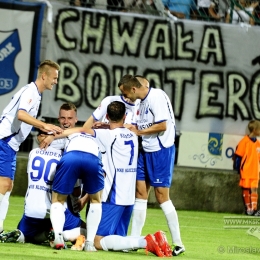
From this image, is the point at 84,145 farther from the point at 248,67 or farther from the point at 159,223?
the point at 248,67

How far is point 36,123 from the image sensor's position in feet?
30.5

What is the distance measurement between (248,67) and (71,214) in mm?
7743

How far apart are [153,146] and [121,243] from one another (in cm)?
148

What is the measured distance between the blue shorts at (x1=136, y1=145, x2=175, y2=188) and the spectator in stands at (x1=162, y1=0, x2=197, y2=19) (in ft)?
21.1

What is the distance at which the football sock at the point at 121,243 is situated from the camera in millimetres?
8844

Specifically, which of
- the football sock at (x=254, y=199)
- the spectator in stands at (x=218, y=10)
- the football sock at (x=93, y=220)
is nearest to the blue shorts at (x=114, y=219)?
the football sock at (x=93, y=220)

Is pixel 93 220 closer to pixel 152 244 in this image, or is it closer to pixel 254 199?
pixel 152 244

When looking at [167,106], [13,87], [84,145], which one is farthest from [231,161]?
[84,145]

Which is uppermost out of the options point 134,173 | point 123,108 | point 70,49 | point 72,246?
point 70,49

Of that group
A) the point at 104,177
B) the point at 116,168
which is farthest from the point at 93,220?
the point at 116,168

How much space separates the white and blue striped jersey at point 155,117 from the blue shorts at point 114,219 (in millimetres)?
942

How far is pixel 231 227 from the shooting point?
13484 mm

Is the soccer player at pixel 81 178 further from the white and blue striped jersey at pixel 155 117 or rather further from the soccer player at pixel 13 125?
the white and blue striped jersey at pixel 155 117

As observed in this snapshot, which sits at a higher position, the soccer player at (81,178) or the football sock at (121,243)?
the soccer player at (81,178)
